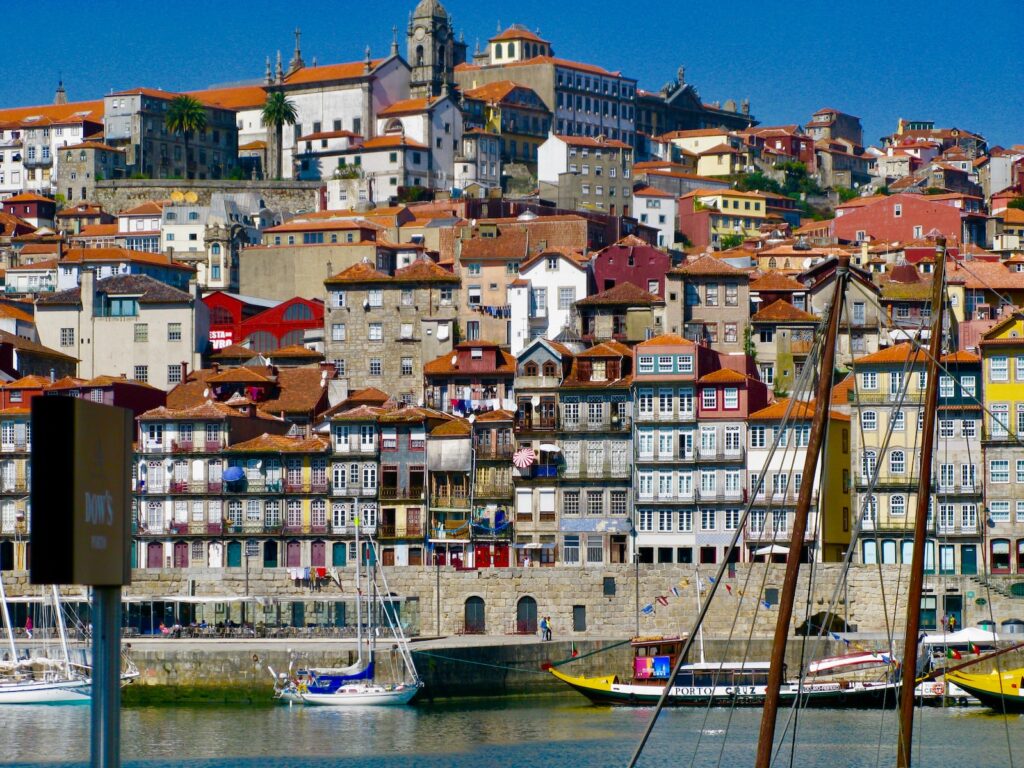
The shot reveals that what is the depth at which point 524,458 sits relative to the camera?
78.1 meters

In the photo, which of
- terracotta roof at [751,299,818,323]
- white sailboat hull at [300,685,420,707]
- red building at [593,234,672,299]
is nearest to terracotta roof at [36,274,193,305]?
red building at [593,234,672,299]

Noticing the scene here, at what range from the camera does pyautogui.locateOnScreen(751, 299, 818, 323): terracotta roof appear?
9256 cm

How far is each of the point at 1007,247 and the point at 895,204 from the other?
8.23m

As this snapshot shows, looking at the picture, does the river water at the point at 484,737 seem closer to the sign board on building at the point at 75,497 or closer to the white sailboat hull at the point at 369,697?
the white sailboat hull at the point at 369,697

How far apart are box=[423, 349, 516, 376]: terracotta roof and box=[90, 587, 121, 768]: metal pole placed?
2849 inches

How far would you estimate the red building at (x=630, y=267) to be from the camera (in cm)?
10238

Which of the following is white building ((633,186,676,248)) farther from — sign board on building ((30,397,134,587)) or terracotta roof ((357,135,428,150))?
sign board on building ((30,397,134,587))

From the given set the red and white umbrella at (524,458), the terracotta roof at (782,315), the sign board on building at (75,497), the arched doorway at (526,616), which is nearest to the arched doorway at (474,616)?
the arched doorway at (526,616)

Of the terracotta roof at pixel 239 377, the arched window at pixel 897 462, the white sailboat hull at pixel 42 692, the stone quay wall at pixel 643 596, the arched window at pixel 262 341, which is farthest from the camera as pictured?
the arched window at pixel 262 341

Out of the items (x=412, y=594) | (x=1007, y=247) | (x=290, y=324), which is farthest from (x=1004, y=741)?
(x=1007, y=247)

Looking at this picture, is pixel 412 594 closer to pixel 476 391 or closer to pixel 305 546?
pixel 305 546

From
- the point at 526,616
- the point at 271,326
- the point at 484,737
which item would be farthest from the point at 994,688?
the point at 271,326

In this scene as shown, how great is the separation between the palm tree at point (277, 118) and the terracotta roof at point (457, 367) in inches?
2852

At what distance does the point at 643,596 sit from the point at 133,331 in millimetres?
40167
